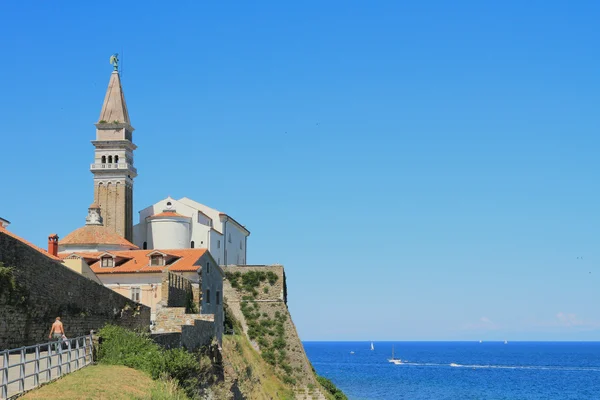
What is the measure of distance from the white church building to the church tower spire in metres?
2.03

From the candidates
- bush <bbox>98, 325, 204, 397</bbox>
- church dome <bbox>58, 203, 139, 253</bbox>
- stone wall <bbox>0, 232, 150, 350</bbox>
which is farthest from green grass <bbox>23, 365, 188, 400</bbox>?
church dome <bbox>58, 203, 139, 253</bbox>

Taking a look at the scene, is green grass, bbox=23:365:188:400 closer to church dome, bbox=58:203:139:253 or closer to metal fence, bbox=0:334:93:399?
metal fence, bbox=0:334:93:399

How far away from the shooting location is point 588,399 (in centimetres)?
10000

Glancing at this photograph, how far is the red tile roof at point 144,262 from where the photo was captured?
52688 millimetres

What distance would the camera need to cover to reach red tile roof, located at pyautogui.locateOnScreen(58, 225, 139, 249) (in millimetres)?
68312

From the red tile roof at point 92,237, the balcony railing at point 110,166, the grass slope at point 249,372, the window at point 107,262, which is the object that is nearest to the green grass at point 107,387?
the grass slope at point 249,372

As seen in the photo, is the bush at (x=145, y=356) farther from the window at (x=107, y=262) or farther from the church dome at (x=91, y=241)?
the church dome at (x=91, y=241)

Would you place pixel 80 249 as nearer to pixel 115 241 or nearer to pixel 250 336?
pixel 115 241

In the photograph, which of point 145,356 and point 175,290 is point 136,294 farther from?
point 145,356

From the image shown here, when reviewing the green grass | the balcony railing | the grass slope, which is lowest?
the grass slope

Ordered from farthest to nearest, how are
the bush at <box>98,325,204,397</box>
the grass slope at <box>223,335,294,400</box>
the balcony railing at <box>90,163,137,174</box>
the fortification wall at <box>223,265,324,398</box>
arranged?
1. the balcony railing at <box>90,163,137,174</box>
2. the fortification wall at <box>223,265,324,398</box>
3. the grass slope at <box>223,335,294,400</box>
4. the bush at <box>98,325,204,397</box>

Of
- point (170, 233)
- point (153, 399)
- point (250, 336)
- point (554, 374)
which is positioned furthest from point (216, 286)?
point (554, 374)

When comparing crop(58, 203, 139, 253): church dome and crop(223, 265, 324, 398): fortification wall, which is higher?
crop(58, 203, 139, 253): church dome

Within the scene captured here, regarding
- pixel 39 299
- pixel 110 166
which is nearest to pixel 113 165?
pixel 110 166
